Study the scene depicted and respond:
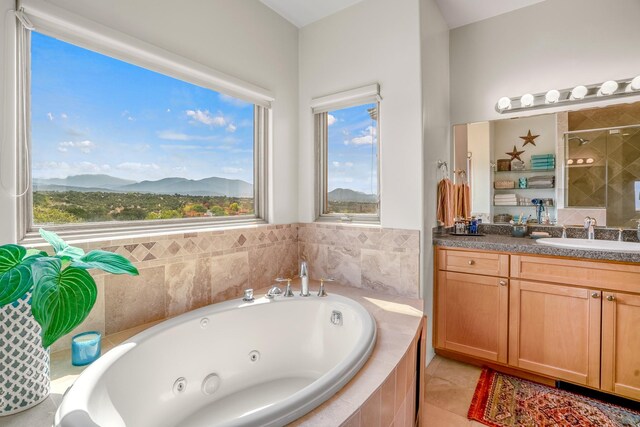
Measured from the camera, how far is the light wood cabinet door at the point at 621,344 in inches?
65.6

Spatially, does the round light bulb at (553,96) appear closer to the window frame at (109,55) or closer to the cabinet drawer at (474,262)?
the cabinet drawer at (474,262)

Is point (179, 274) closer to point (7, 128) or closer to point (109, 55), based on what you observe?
point (7, 128)

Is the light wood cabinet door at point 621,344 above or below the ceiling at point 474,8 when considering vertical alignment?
below

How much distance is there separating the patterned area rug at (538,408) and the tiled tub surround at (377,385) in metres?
0.50

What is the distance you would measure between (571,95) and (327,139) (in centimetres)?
179

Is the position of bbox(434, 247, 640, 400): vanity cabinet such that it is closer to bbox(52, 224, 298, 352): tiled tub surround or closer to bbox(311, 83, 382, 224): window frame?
bbox(311, 83, 382, 224): window frame

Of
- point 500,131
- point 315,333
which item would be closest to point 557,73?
point 500,131

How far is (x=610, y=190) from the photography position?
210 centimetres

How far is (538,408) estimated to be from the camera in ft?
5.80

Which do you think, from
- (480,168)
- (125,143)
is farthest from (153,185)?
(480,168)

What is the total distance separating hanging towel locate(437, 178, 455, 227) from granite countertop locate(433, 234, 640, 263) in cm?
14

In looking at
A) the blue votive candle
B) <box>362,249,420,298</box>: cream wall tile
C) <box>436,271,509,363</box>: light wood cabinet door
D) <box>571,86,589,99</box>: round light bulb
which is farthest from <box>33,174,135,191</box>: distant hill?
<box>571,86,589,99</box>: round light bulb

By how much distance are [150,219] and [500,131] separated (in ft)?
8.65

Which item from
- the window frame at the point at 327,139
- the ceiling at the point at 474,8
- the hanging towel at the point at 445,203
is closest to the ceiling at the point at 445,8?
the ceiling at the point at 474,8
